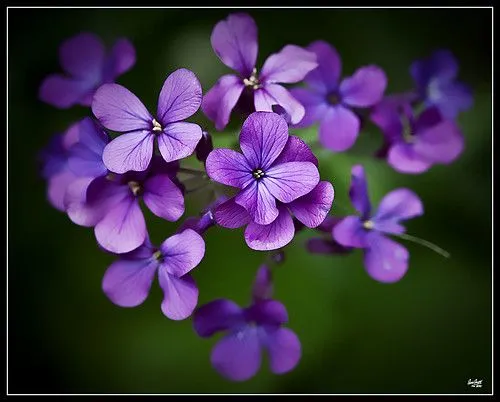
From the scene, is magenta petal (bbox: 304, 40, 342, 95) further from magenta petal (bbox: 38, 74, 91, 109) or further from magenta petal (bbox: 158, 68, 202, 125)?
magenta petal (bbox: 38, 74, 91, 109)

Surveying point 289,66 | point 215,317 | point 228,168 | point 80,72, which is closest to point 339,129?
point 289,66

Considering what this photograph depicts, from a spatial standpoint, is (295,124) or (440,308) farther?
(440,308)

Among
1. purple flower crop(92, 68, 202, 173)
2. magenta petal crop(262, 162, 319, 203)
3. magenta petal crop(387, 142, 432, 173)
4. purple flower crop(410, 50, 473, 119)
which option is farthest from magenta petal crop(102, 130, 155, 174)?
purple flower crop(410, 50, 473, 119)

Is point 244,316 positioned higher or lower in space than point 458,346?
higher

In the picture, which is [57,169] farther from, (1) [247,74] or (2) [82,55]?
(1) [247,74]

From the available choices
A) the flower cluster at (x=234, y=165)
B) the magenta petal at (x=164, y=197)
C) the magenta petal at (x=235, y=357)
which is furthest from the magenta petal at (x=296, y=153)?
the magenta petal at (x=235, y=357)

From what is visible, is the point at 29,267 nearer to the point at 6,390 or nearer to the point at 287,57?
the point at 6,390

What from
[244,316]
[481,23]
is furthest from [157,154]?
[481,23]

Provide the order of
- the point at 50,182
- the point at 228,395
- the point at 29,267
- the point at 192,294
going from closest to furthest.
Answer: the point at 192,294 → the point at 50,182 → the point at 228,395 → the point at 29,267

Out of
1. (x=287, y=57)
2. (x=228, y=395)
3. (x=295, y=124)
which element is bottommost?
(x=228, y=395)
